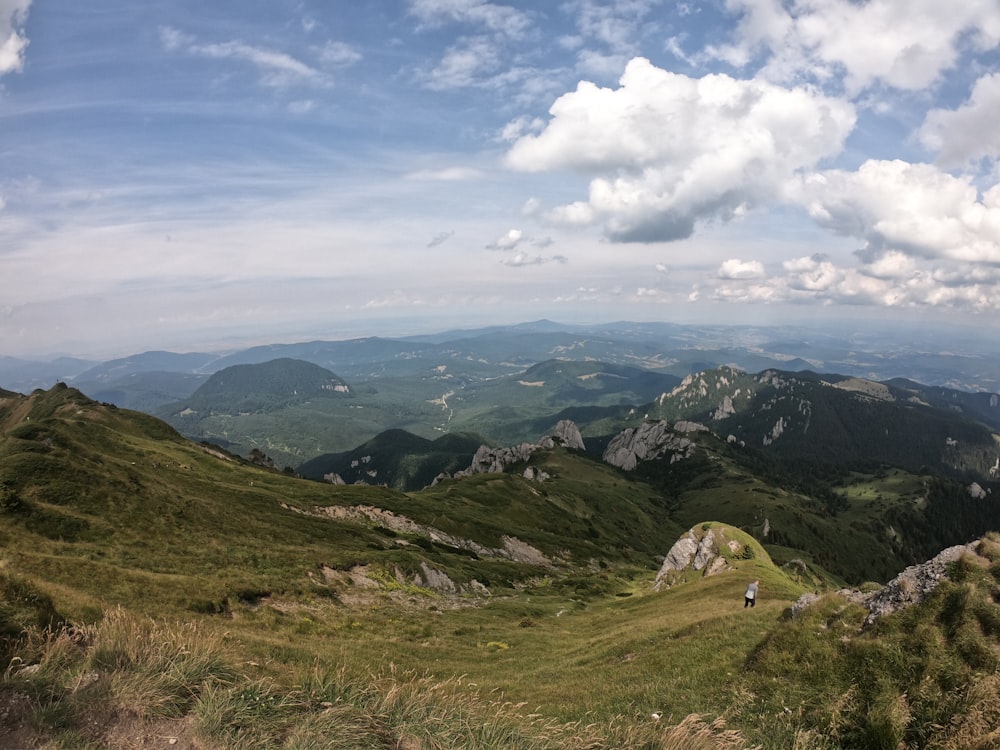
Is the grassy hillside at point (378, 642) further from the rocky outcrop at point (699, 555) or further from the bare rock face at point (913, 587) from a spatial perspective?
the rocky outcrop at point (699, 555)

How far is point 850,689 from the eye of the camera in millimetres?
15281

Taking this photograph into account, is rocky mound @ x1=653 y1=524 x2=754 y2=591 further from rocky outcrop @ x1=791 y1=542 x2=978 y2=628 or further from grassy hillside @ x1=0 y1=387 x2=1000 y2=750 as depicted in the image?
rocky outcrop @ x1=791 y1=542 x2=978 y2=628

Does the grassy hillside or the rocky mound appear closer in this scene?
the grassy hillside

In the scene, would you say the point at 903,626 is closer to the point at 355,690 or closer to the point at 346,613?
the point at 355,690

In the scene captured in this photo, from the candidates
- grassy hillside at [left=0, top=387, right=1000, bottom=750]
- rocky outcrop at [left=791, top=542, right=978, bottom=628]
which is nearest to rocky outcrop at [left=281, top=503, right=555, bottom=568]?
grassy hillside at [left=0, top=387, right=1000, bottom=750]

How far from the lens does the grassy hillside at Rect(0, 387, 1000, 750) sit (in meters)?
9.16

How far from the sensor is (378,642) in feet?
105

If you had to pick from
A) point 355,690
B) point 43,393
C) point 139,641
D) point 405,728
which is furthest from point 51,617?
point 43,393

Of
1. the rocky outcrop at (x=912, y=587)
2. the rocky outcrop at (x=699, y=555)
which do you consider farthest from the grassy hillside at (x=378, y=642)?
the rocky outcrop at (x=699, y=555)

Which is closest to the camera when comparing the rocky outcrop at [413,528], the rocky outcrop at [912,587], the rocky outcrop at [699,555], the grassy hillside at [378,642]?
the grassy hillside at [378,642]

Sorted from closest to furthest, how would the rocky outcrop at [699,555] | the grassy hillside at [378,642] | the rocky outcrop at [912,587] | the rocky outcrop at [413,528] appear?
the grassy hillside at [378,642]
the rocky outcrop at [912,587]
the rocky outcrop at [699,555]
the rocky outcrop at [413,528]

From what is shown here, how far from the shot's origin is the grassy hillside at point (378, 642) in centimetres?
916

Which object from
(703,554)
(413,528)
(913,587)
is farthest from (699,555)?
(913,587)

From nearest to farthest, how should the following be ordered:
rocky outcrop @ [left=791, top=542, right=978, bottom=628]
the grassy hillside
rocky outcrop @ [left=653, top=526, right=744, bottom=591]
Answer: the grassy hillside, rocky outcrop @ [left=791, top=542, right=978, bottom=628], rocky outcrop @ [left=653, top=526, right=744, bottom=591]
